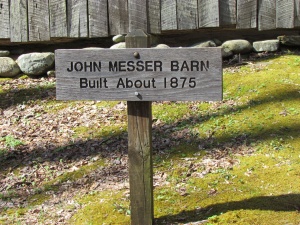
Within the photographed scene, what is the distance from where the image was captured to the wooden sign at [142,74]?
12.9 feet

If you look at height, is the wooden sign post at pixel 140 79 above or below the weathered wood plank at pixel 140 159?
above

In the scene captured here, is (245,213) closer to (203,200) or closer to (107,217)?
(203,200)

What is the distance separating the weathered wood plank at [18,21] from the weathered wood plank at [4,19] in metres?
0.07

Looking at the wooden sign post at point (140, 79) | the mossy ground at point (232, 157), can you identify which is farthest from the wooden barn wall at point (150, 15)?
the wooden sign post at point (140, 79)

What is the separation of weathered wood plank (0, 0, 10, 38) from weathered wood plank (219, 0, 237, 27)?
3.84 metres

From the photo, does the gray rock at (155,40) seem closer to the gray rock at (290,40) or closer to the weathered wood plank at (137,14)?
the weathered wood plank at (137,14)

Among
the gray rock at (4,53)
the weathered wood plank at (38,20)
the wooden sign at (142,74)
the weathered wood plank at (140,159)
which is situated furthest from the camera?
the gray rock at (4,53)

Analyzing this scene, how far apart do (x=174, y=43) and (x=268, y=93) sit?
2212 millimetres

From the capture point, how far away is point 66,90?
415 cm

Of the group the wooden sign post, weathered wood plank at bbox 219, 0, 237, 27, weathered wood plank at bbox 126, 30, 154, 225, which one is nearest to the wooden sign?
the wooden sign post

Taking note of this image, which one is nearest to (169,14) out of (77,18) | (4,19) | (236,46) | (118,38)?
(118,38)

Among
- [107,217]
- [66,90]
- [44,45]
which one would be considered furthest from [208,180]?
[44,45]

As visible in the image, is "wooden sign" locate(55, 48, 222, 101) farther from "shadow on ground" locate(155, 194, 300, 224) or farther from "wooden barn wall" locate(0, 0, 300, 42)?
"wooden barn wall" locate(0, 0, 300, 42)

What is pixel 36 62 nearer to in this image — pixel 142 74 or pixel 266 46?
pixel 266 46
